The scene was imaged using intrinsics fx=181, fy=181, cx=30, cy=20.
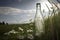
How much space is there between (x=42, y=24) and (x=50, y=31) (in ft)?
0.53

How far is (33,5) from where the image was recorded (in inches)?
112

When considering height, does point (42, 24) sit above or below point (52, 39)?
above

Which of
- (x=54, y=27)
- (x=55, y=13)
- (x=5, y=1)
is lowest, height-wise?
(x=54, y=27)

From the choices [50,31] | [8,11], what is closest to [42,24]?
[50,31]

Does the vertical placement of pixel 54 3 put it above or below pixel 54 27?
above

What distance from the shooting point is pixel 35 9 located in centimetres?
282

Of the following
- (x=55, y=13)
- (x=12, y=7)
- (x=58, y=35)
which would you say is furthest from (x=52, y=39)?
(x=12, y=7)

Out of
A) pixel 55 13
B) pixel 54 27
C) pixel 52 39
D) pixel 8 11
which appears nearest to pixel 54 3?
pixel 55 13

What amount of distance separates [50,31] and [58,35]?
0.44ft

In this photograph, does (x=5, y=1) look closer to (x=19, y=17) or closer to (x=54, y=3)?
(x=19, y=17)

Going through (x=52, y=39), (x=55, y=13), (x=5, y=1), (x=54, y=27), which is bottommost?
(x=52, y=39)

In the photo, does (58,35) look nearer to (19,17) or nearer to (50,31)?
(50,31)

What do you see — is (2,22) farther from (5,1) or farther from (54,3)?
(54,3)

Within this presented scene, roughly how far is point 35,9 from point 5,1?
0.49m
